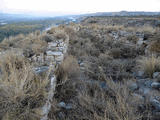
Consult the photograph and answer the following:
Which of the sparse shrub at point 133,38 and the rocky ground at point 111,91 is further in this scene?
the sparse shrub at point 133,38

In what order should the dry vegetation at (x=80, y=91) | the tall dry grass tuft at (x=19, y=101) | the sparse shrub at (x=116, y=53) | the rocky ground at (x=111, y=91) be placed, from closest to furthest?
1. the tall dry grass tuft at (x=19, y=101)
2. the dry vegetation at (x=80, y=91)
3. the rocky ground at (x=111, y=91)
4. the sparse shrub at (x=116, y=53)

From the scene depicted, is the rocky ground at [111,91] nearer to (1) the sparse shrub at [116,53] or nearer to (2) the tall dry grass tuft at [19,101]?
(1) the sparse shrub at [116,53]

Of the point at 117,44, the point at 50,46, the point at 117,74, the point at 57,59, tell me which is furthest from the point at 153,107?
the point at 117,44

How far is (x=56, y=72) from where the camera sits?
265cm

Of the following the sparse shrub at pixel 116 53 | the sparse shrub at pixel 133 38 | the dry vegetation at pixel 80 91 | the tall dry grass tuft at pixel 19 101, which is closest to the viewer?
the tall dry grass tuft at pixel 19 101

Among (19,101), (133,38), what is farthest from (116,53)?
(19,101)

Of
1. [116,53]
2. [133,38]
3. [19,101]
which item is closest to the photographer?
[19,101]

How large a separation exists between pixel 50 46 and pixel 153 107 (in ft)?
11.1

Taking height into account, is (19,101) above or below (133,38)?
below

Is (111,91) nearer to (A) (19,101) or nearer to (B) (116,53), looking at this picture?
(A) (19,101)

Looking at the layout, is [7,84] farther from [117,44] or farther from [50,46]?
[117,44]

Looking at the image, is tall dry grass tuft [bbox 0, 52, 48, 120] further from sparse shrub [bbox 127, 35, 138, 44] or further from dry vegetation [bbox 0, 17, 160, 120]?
sparse shrub [bbox 127, 35, 138, 44]

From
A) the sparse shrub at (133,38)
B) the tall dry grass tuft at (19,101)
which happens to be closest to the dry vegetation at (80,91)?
the tall dry grass tuft at (19,101)

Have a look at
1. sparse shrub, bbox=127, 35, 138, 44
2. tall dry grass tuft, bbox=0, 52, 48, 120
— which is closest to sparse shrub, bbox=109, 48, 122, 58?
sparse shrub, bbox=127, 35, 138, 44
